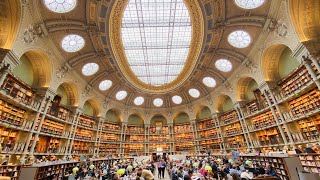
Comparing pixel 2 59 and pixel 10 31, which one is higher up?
pixel 10 31

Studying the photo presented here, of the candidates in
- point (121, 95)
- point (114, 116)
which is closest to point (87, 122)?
point (114, 116)

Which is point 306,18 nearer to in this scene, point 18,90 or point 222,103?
point 222,103

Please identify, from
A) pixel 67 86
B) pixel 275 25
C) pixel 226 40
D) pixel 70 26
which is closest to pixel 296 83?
pixel 275 25

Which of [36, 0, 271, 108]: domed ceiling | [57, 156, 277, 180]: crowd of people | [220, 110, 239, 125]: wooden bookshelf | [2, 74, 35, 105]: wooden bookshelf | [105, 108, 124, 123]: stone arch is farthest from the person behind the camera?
[105, 108, 124, 123]: stone arch

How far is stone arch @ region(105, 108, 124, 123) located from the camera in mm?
27719

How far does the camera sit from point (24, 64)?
14.5 m

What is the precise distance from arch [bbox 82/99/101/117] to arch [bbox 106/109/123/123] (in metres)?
2.81

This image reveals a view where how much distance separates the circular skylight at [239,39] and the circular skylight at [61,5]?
49.1 feet

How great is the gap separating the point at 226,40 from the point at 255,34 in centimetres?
265

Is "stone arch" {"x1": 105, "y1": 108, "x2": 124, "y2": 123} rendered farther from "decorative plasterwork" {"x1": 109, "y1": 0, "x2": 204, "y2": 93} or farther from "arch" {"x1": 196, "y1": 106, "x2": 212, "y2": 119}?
"arch" {"x1": 196, "y1": 106, "x2": 212, "y2": 119}

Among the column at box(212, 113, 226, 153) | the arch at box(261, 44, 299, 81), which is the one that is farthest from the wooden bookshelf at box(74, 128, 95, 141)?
the arch at box(261, 44, 299, 81)

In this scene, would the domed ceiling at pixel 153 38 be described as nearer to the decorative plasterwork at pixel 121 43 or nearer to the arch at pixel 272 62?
the decorative plasterwork at pixel 121 43

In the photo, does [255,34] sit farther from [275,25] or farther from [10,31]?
[10,31]

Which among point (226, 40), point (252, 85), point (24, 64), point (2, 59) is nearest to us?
point (2, 59)
